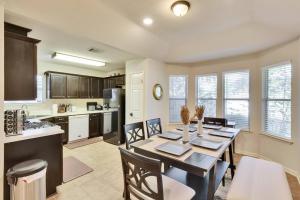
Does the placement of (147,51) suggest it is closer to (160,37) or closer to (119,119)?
(160,37)

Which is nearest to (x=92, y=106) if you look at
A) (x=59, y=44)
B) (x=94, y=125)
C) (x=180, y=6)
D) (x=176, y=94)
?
(x=94, y=125)

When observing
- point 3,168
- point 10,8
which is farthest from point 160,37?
point 3,168

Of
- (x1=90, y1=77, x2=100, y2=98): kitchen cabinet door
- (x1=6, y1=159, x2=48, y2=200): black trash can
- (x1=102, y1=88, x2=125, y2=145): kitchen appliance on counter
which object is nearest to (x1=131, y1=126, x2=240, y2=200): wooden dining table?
(x1=6, y1=159, x2=48, y2=200): black trash can

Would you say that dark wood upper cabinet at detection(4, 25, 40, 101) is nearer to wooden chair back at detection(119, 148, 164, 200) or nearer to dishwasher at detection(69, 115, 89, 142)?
wooden chair back at detection(119, 148, 164, 200)

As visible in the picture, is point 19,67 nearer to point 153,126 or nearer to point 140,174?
point 140,174

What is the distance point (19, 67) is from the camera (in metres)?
2.03

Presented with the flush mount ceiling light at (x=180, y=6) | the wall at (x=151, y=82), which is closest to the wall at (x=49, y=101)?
the wall at (x=151, y=82)

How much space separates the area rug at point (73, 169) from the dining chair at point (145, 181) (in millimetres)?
1656

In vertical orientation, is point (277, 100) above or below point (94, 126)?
above

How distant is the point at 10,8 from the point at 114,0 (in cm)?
124

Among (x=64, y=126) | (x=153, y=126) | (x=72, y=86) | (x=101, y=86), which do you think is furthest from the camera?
(x=101, y=86)

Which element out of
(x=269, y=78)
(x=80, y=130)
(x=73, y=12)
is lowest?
(x=80, y=130)

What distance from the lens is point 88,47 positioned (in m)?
3.33

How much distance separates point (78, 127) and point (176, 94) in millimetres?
3293
